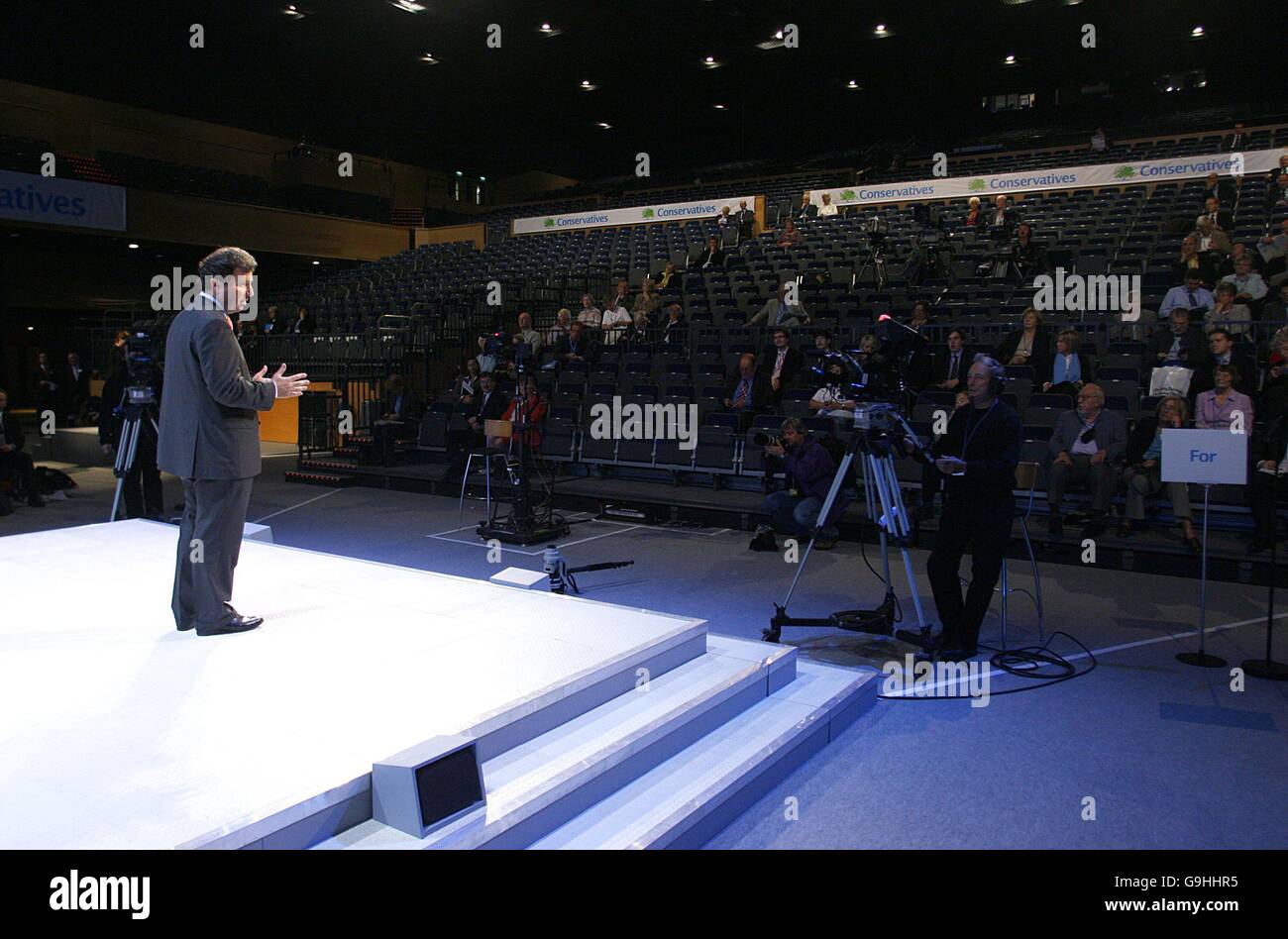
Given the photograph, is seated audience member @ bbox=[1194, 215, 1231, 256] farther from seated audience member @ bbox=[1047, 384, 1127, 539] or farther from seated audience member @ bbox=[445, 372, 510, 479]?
seated audience member @ bbox=[445, 372, 510, 479]

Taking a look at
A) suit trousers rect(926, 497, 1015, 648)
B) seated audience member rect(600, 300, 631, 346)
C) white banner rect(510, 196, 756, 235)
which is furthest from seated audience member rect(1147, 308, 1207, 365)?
white banner rect(510, 196, 756, 235)

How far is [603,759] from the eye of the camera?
2.62 metres

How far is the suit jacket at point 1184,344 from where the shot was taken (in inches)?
286

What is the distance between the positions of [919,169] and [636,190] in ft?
25.1

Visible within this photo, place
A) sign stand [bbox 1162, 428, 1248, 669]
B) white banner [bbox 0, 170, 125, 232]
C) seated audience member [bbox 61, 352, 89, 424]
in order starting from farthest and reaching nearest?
seated audience member [bbox 61, 352, 89, 424] < white banner [bbox 0, 170, 125, 232] < sign stand [bbox 1162, 428, 1248, 669]

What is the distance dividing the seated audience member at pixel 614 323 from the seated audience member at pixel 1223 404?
6.84 meters

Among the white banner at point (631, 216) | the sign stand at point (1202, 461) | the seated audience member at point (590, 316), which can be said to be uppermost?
the white banner at point (631, 216)

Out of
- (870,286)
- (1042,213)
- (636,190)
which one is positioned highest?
(636,190)

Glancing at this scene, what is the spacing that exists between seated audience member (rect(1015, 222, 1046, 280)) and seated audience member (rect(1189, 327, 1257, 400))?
3.32 m

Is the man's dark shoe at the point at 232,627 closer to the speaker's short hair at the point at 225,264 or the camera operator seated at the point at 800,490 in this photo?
the speaker's short hair at the point at 225,264

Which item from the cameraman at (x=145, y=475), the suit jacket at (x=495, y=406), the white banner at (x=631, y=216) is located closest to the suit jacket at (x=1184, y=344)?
the suit jacket at (x=495, y=406)

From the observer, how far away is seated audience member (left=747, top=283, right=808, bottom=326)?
1016 centimetres
